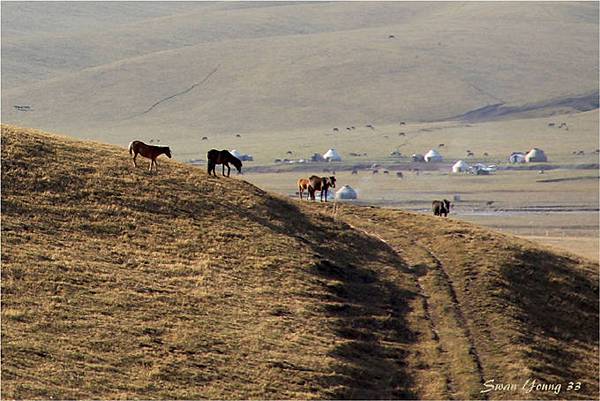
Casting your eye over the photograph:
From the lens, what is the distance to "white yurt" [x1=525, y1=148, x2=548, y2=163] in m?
155

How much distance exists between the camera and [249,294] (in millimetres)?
30250

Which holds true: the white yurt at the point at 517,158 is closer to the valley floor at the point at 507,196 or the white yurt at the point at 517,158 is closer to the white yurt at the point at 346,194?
the valley floor at the point at 507,196

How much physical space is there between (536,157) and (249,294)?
422 feet

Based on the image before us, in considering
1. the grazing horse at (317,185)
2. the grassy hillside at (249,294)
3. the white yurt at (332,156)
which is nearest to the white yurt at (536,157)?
the white yurt at (332,156)

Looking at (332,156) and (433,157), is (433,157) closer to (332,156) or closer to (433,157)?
(433,157)

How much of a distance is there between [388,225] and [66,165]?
32.3ft

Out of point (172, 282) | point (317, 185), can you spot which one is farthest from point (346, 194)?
point (172, 282)

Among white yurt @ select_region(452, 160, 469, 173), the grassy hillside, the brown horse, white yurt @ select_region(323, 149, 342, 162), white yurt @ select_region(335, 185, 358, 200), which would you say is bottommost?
the grassy hillside

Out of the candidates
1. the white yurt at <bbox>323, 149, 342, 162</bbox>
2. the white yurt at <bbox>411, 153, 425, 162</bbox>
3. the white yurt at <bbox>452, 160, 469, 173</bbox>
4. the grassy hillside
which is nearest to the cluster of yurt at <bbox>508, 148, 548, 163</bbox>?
the white yurt at <bbox>452, 160, 469, 173</bbox>

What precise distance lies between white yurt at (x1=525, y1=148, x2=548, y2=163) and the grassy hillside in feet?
387

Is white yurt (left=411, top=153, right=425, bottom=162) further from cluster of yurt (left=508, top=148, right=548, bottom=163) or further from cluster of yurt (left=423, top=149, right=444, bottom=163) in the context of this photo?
cluster of yurt (left=508, top=148, right=548, bottom=163)

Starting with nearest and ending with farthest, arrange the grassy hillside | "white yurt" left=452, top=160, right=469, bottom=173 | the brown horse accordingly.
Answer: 1. the grassy hillside
2. the brown horse
3. "white yurt" left=452, top=160, right=469, bottom=173

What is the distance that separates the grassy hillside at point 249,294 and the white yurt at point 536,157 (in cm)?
11799

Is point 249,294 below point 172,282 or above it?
below
